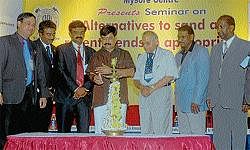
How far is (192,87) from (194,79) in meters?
0.08

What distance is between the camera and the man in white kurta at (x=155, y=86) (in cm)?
523

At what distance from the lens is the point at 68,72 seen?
5.69 meters

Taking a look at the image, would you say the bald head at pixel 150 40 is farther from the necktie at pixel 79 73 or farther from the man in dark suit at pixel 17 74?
the man in dark suit at pixel 17 74

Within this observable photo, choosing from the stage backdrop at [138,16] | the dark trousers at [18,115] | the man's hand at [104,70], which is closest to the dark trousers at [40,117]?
the dark trousers at [18,115]

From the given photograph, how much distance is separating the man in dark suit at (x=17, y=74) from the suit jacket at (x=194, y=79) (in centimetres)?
153

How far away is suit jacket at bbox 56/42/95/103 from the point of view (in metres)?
5.68

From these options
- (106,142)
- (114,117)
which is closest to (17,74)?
(114,117)

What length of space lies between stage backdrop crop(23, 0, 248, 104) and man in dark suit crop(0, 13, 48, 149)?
149 cm

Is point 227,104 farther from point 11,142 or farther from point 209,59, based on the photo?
point 11,142

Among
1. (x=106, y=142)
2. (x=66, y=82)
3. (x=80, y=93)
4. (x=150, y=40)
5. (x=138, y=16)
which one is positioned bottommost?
(x=106, y=142)

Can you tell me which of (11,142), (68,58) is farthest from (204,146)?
(68,58)

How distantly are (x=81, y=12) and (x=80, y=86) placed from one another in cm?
140

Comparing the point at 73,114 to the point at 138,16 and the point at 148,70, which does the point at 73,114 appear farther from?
the point at 138,16

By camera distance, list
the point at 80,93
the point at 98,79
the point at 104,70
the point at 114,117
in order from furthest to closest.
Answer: the point at 80,93 < the point at 98,79 < the point at 104,70 < the point at 114,117
